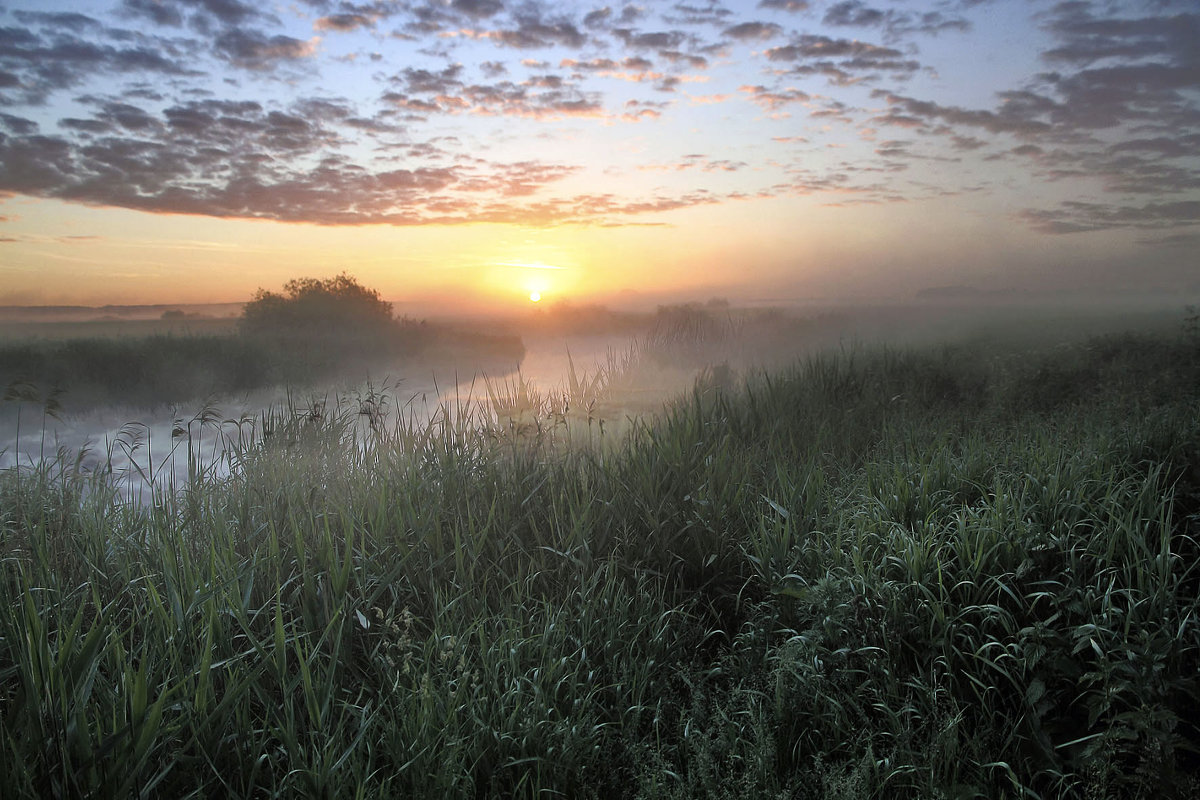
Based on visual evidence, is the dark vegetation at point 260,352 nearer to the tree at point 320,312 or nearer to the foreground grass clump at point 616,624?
the tree at point 320,312

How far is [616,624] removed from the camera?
11.2ft

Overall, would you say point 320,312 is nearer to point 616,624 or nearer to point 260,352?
point 260,352

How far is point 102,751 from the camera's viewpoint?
7.20 feet

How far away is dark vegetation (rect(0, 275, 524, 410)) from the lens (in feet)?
32.6

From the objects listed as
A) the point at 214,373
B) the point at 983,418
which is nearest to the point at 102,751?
the point at 983,418

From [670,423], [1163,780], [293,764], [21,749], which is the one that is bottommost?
[1163,780]

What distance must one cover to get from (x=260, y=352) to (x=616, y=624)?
10382mm

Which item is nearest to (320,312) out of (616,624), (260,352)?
(260,352)

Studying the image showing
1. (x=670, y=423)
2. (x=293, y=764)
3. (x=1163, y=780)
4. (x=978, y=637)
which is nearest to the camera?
(x=293, y=764)

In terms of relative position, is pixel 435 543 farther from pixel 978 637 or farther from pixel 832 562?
pixel 978 637

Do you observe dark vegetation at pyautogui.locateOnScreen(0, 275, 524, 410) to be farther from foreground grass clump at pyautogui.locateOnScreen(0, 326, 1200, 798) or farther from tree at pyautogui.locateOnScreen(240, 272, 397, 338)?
foreground grass clump at pyautogui.locateOnScreen(0, 326, 1200, 798)

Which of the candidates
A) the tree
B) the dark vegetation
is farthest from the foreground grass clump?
the tree

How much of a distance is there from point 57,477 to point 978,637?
672 cm

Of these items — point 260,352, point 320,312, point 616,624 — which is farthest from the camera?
point 320,312
